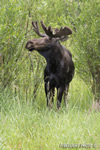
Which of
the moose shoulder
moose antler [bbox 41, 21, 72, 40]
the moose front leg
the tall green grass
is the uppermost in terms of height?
moose antler [bbox 41, 21, 72, 40]

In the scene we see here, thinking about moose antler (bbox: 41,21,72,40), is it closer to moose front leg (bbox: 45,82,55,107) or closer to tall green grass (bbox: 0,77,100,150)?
moose front leg (bbox: 45,82,55,107)

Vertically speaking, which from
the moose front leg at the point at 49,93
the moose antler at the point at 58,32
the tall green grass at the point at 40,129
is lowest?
the tall green grass at the point at 40,129

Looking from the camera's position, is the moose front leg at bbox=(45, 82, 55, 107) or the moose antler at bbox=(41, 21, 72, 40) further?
the moose front leg at bbox=(45, 82, 55, 107)

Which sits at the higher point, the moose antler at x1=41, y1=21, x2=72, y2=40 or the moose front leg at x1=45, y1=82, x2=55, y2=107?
the moose antler at x1=41, y1=21, x2=72, y2=40

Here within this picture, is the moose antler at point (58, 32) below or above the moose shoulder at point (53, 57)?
above

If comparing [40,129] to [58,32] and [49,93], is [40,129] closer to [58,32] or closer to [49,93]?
[49,93]

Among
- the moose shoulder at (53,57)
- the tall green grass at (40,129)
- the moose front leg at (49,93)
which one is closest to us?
the tall green grass at (40,129)

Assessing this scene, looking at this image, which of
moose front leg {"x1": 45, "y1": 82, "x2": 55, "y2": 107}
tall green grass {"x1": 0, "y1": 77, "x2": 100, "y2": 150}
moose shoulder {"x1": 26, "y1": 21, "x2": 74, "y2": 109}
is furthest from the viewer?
moose front leg {"x1": 45, "y1": 82, "x2": 55, "y2": 107}

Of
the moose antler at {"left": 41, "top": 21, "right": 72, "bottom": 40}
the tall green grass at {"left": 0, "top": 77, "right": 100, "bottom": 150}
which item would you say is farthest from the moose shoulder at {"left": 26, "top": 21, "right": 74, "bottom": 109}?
the tall green grass at {"left": 0, "top": 77, "right": 100, "bottom": 150}

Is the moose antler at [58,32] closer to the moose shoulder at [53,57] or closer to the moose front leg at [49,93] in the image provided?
the moose shoulder at [53,57]

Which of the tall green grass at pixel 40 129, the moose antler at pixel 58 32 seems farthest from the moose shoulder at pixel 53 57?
the tall green grass at pixel 40 129

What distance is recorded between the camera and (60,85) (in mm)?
6023

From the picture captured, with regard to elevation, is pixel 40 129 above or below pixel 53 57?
below

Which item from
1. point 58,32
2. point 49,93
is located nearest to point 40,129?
point 49,93
